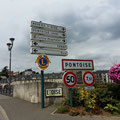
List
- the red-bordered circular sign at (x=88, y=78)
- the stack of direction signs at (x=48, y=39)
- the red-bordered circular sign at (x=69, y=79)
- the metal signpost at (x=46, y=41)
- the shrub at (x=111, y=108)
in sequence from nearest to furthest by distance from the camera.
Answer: the shrub at (x=111, y=108) < the red-bordered circular sign at (x=69, y=79) < the red-bordered circular sign at (x=88, y=78) < the metal signpost at (x=46, y=41) < the stack of direction signs at (x=48, y=39)

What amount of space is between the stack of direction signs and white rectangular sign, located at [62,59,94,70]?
1896 millimetres

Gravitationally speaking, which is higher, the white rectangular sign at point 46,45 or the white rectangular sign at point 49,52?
the white rectangular sign at point 46,45

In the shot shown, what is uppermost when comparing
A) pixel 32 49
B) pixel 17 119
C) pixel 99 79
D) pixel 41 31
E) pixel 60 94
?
pixel 41 31

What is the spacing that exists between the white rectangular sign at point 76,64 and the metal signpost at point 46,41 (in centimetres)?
151

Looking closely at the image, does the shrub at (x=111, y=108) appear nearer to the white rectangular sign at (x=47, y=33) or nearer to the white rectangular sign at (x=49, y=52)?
the white rectangular sign at (x=49, y=52)

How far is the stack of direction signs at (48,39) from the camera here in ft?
25.4

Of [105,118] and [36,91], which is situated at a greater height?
[36,91]

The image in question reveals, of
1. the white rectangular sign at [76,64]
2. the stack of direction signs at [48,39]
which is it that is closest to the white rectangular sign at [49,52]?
the stack of direction signs at [48,39]

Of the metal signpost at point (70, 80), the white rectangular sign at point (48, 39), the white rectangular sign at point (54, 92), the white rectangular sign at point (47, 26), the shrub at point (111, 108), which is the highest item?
the white rectangular sign at point (47, 26)

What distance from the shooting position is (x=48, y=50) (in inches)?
316

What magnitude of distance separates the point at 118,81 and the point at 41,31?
5267 mm

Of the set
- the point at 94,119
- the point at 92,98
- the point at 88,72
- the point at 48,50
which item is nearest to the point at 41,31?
the point at 48,50

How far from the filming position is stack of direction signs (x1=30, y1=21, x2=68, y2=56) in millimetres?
7754

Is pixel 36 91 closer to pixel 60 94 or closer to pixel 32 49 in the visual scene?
pixel 60 94
